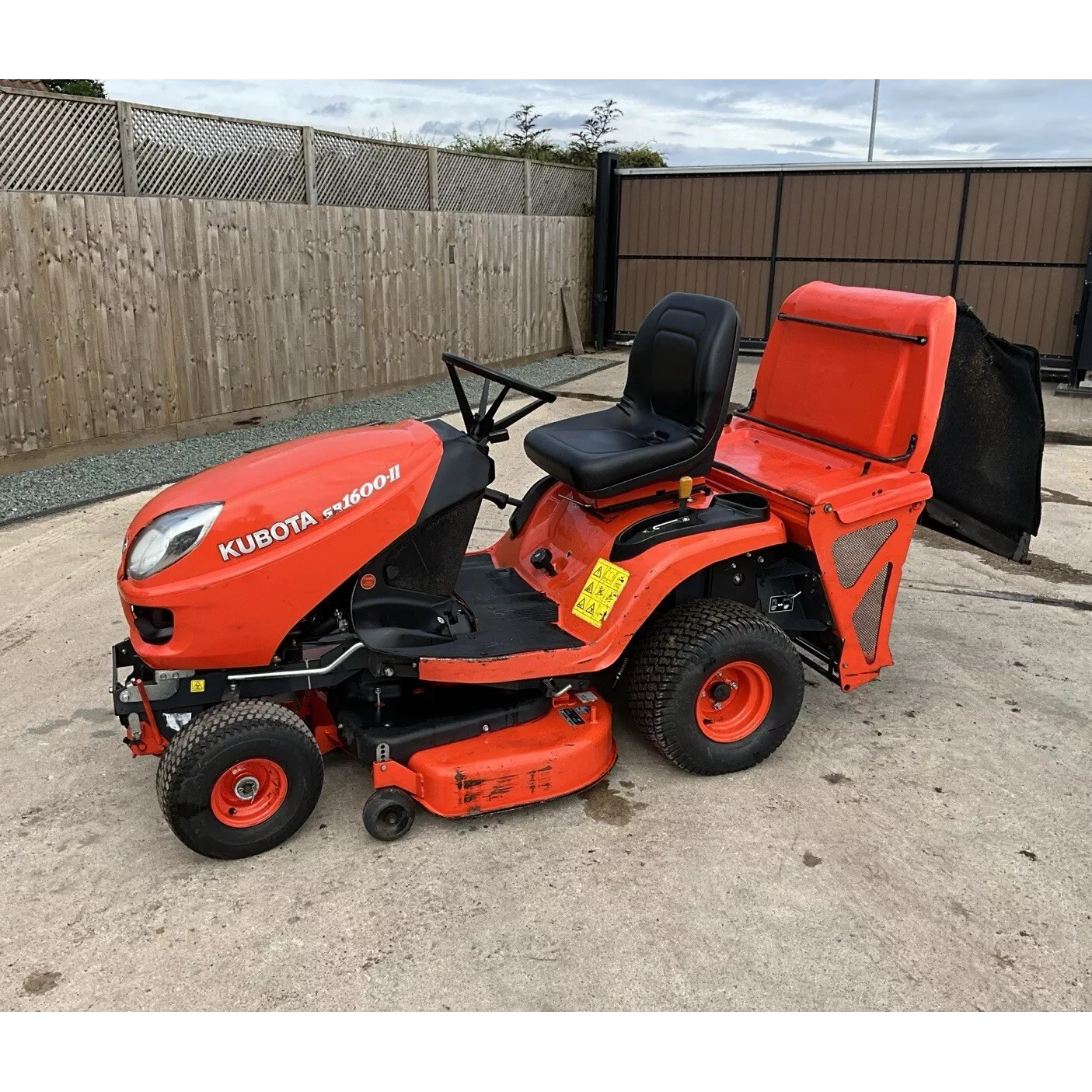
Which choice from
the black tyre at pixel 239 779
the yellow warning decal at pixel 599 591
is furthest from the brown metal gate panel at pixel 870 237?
the black tyre at pixel 239 779

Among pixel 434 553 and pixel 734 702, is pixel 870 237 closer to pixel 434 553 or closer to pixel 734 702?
pixel 734 702

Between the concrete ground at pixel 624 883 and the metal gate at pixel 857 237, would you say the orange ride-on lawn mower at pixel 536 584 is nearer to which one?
the concrete ground at pixel 624 883

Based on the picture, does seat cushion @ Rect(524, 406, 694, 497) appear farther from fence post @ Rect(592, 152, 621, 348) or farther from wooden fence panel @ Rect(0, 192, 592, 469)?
fence post @ Rect(592, 152, 621, 348)

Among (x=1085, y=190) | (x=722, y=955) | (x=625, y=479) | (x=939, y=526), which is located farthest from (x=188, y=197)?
(x=1085, y=190)

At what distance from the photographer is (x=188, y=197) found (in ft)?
23.1

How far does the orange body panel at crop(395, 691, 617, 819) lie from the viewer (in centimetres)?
280

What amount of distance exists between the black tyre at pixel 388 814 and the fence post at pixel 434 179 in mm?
7918

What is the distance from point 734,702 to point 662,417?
3.40ft

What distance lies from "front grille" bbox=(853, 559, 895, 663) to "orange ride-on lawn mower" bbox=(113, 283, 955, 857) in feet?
0.04

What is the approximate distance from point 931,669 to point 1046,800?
0.95m

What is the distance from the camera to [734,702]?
10.8 ft

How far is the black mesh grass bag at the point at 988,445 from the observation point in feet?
11.7

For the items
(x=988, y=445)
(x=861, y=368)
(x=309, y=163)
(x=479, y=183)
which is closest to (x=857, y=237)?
(x=479, y=183)

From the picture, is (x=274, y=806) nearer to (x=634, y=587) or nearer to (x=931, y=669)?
(x=634, y=587)
